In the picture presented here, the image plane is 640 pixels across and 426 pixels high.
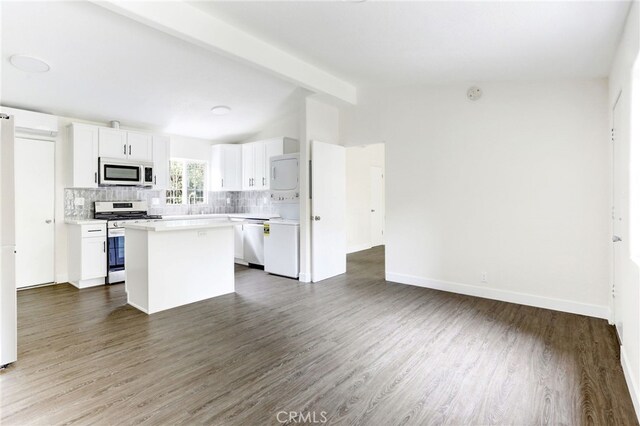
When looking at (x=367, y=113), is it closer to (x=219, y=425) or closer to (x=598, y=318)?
(x=598, y=318)

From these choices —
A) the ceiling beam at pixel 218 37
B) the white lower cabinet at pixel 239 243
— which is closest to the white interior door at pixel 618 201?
the ceiling beam at pixel 218 37

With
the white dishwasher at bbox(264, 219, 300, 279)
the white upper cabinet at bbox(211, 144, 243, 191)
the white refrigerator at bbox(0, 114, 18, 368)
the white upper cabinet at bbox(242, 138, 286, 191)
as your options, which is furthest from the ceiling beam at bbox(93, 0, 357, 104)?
the white upper cabinet at bbox(211, 144, 243, 191)

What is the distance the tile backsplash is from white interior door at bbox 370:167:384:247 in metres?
3.06

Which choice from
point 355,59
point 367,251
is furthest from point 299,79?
point 367,251

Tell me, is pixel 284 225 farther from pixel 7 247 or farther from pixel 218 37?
pixel 7 247

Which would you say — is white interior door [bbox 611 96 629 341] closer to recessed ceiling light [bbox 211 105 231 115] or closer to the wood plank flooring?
the wood plank flooring

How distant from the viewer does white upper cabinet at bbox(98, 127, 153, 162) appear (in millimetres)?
5059

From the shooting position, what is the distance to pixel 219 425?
183 cm

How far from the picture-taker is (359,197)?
805cm

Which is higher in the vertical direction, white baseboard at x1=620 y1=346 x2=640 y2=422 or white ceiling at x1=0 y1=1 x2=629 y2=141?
white ceiling at x1=0 y1=1 x2=629 y2=141

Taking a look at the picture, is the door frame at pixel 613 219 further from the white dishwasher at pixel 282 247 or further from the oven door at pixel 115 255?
the oven door at pixel 115 255

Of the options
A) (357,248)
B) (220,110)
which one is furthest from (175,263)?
(357,248)

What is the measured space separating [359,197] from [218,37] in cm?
540

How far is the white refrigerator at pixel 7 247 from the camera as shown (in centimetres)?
241
